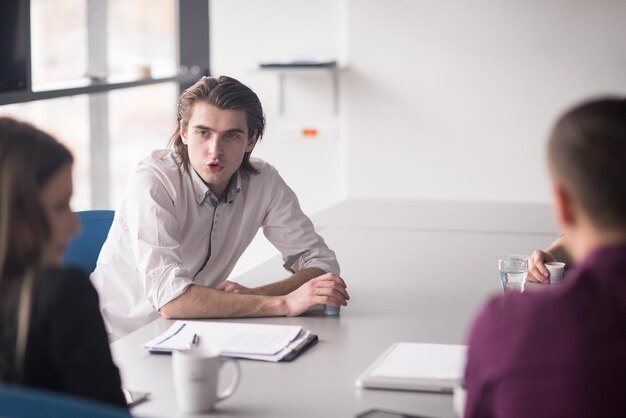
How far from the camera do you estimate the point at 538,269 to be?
2.61m

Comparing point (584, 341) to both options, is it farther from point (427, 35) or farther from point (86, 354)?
point (427, 35)

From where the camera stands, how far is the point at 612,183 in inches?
46.7

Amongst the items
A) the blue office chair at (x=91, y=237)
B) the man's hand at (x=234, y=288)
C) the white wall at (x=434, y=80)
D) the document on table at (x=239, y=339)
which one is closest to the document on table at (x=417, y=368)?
the document on table at (x=239, y=339)

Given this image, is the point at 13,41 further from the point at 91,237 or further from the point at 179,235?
the point at 179,235

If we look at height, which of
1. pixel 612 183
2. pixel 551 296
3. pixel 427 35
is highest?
pixel 427 35

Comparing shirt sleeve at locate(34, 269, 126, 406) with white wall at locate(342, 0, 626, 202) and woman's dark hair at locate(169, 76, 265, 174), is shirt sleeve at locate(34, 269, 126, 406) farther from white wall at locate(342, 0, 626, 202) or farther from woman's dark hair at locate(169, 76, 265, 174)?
white wall at locate(342, 0, 626, 202)

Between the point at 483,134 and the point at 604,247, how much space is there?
3643 millimetres

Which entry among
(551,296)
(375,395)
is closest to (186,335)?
(375,395)

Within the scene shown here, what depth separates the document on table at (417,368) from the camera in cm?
179

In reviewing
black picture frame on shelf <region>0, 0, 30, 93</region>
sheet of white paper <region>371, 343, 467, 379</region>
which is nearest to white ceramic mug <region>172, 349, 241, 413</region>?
sheet of white paper <region>371, 343, 467, 379</region>

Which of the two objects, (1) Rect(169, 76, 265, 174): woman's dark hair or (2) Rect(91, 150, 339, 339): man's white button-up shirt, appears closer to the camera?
(2) Rect(91, 150, 339, 339): man's white button-up shirt

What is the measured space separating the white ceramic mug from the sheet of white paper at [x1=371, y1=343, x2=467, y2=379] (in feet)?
1.08

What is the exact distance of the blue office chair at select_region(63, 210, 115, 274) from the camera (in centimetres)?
284

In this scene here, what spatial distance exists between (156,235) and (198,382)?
36.5 inches
